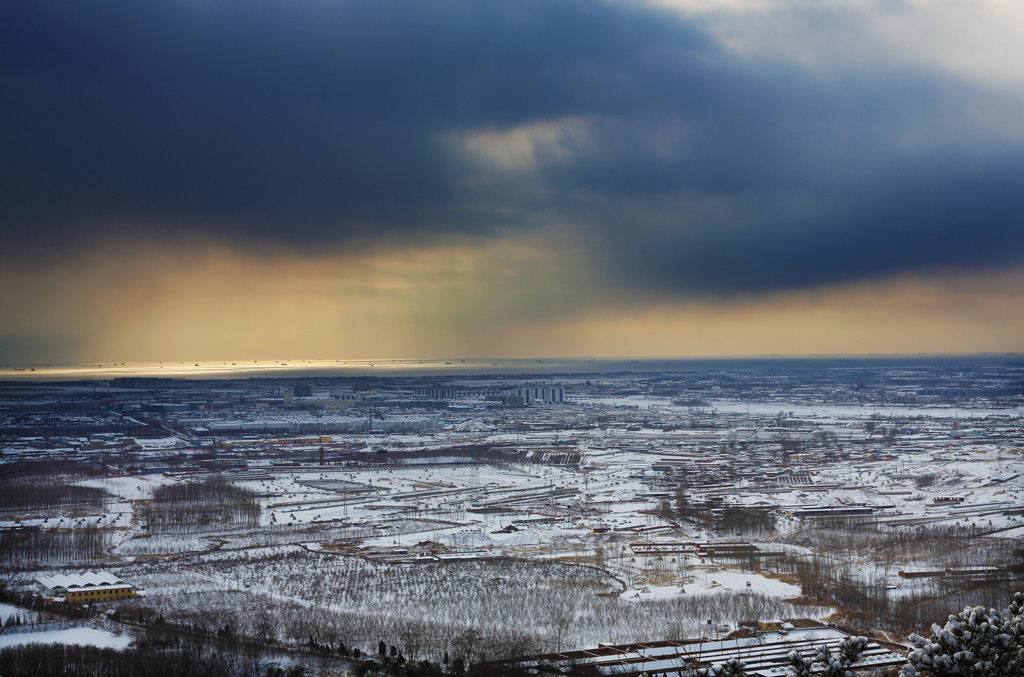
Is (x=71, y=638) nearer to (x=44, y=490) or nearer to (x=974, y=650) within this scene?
(x=974, y=650)

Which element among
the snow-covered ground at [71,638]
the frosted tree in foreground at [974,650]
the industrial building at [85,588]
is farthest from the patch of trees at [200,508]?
the frosted tree in foreground at [974,650]

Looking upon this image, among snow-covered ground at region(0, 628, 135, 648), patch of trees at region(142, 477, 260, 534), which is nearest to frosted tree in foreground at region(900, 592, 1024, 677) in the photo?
snow-covered ground at region(0, 628, 135, 648)

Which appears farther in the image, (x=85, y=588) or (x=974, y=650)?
(x=85, y=588)

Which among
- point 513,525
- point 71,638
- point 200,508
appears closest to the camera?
point 71,638

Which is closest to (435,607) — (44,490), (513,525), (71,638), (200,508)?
(71,638)

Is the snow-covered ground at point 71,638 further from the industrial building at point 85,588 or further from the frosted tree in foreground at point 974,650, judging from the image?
→ the frosted tree in foreground at point 974,650
